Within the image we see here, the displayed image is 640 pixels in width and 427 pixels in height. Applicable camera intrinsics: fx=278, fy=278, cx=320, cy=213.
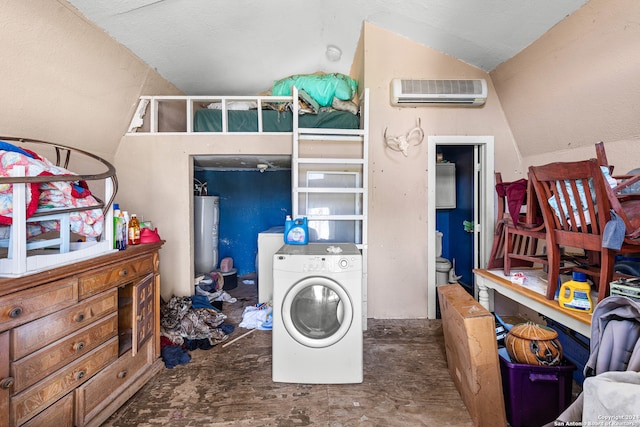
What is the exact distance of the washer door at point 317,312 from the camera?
5.65 ft

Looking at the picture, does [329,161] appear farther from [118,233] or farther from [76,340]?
[76,340]

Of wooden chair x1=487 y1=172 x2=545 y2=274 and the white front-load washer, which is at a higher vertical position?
wooden chair x1=487 y1=172 x2=545 y2=274

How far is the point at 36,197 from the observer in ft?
3.66

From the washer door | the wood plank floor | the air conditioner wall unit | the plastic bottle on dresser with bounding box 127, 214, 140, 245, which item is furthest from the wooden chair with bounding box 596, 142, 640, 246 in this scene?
the plastic bottle on dresser with bounding box 127, 214, 140, 245

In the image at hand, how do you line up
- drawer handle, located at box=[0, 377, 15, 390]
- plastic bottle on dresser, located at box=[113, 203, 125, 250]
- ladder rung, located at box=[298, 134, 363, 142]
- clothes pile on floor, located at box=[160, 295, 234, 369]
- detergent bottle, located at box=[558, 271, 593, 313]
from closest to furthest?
drawer handle, located at box=[0, 377, 15, 390], detergent bottle, located at box=[558, 271, 593, 313], plastic bottle on dresser, located at box=[113, 203, 125, 250], clothes pile on floor, located at box=[160, 295, 234, 369], ladder rung, located at box=[298, 134, 363, 142]

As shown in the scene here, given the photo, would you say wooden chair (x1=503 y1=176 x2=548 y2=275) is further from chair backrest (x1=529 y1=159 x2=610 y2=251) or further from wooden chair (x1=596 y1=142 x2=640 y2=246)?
wooden chair (x1=596 y1=142 x2=640 y2=246)

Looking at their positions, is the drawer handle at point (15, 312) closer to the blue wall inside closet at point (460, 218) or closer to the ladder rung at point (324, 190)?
the ladder rung at point (324, 190)

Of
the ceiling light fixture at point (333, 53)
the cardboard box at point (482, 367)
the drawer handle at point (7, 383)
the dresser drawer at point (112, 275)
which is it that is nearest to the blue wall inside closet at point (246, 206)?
the ceiling light fixture at point (333, 53)

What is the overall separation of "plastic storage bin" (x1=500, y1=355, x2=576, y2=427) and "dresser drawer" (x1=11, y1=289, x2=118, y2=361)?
6.81 ft

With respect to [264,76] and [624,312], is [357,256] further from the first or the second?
[264,76]

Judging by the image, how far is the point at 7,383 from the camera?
0.99 m

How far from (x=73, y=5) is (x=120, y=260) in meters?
1.55

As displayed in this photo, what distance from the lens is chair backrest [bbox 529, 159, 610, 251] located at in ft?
3.75

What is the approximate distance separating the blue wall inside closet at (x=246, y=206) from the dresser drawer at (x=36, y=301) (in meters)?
3.10
